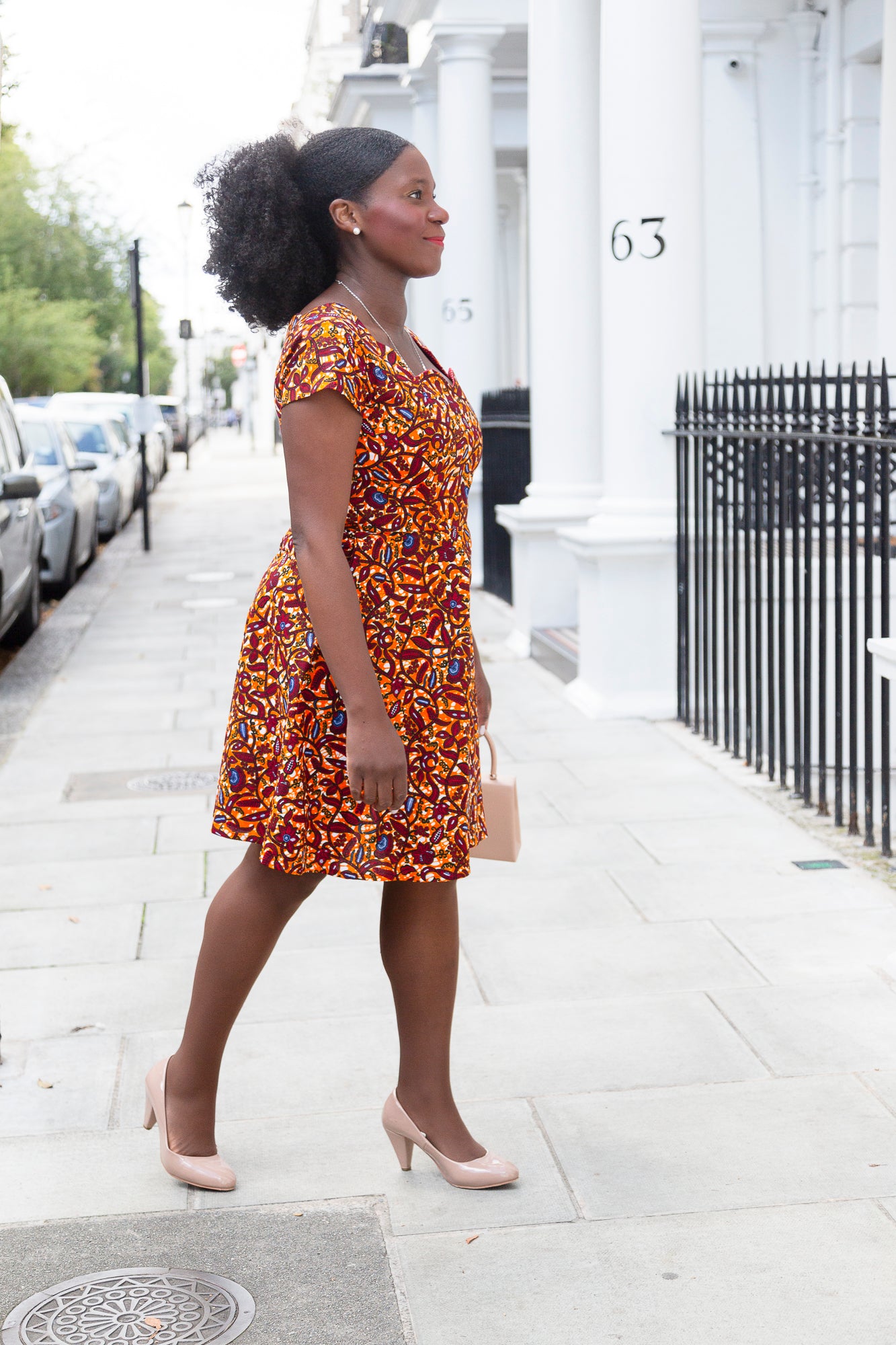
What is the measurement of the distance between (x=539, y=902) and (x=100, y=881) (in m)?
1.53

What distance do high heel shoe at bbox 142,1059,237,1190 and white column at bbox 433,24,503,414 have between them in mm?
10147

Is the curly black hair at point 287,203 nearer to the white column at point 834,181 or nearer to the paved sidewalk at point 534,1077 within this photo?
the paved sidewalk at point 534,1077

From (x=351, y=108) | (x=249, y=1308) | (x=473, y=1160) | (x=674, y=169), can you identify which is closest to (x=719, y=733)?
(x=674, y=169)

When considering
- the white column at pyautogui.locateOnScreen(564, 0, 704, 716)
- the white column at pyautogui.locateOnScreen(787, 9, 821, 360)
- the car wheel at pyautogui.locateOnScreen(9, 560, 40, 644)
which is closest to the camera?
the white column at pyautogui.locateOnScreen(564, 0, 704, 716)

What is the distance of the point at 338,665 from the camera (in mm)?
2844

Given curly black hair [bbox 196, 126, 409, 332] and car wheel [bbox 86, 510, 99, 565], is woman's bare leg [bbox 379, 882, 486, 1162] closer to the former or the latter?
curly black hair [bbox 196, 126, 409, 332]

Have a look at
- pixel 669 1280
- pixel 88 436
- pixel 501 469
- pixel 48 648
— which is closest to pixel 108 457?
pixel 88 436

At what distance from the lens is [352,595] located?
9.34 feet

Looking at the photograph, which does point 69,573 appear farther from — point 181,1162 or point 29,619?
point 181,1162

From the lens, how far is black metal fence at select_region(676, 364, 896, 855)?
559 cm

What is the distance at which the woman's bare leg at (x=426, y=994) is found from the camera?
3143 mm

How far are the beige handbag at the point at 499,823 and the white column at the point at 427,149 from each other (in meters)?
11.8

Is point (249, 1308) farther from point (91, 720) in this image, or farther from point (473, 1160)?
point (91, 720)

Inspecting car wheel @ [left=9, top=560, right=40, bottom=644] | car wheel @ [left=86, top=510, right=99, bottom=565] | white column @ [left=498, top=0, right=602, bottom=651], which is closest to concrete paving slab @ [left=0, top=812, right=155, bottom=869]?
white column @ [left=498, top=0, right=602, bottom=651]
